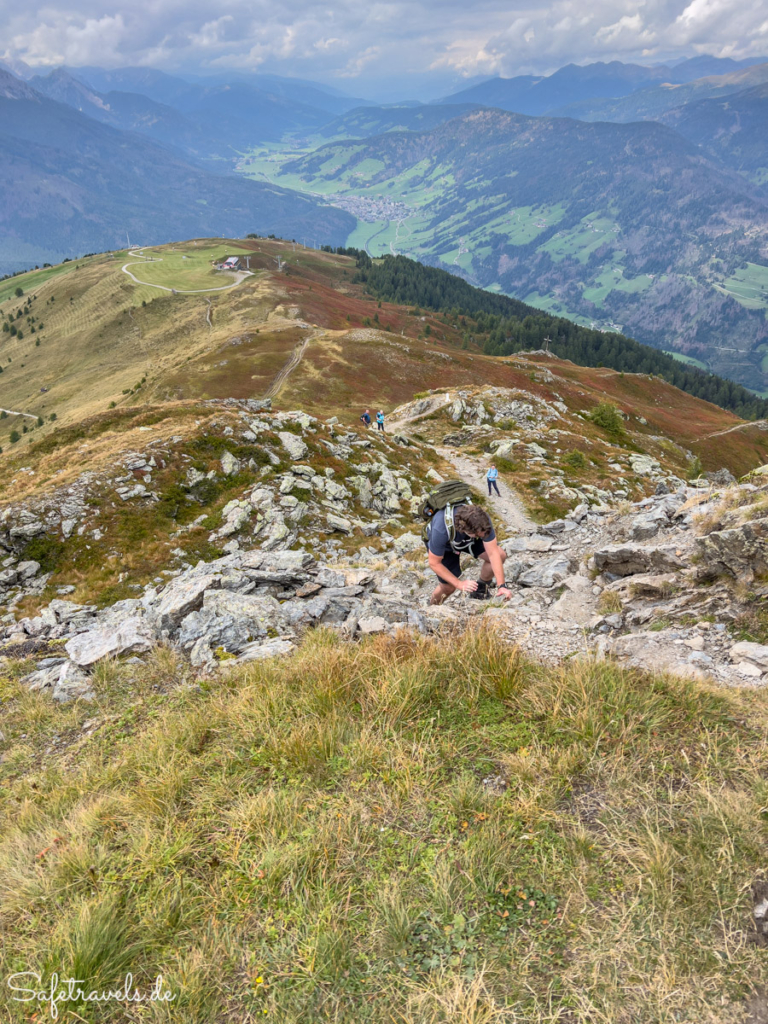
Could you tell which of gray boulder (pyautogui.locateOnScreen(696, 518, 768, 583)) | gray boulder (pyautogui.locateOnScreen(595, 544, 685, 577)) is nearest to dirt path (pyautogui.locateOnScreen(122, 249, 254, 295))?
gray boulder (pyautogui.locateOnScreen(595, 544, 685, 577))

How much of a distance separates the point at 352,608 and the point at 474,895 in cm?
815

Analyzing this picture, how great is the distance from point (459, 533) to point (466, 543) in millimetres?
280

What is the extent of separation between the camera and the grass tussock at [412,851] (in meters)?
3.39

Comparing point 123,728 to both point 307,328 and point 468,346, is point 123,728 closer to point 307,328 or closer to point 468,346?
point 307,328

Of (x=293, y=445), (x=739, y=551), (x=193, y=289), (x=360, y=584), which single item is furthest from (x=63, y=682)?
(x=193, y=289)

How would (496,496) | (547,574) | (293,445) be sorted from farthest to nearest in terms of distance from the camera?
(496,496) → (293,445) → (547,574)

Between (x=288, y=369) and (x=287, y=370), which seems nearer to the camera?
(x=287, y=370)

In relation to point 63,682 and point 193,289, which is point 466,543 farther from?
point 193,289

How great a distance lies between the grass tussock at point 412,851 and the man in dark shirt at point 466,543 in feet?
5.79

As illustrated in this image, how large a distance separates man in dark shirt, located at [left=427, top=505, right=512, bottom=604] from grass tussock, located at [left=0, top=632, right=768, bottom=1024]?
1766 mm

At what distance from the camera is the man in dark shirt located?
8.37m

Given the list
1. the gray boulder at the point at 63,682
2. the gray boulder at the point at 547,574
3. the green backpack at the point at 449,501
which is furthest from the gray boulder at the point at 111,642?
the gray boulder at the point at 547,574

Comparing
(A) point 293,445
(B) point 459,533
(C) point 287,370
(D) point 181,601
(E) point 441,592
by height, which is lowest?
(C) point 287,370

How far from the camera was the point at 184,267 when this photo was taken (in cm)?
15612
